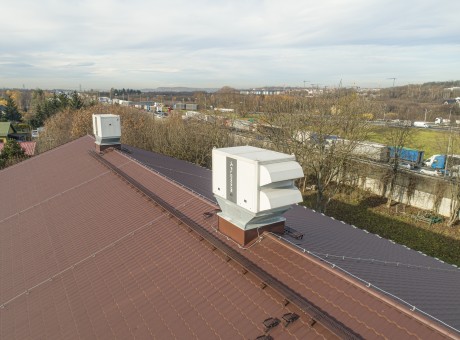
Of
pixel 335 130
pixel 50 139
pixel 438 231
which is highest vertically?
pixel 335 130

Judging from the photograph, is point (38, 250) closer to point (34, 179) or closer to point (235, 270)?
point (235, 270)

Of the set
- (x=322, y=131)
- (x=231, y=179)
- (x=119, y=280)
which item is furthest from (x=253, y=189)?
(x=322, y=131)

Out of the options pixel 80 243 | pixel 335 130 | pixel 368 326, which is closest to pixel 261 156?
pixel 368 326

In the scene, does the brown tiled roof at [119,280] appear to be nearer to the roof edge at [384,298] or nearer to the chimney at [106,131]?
the roof edge at [384,298]

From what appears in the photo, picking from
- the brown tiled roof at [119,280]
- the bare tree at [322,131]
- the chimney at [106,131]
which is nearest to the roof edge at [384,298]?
the brown tiled roof at [119,280]

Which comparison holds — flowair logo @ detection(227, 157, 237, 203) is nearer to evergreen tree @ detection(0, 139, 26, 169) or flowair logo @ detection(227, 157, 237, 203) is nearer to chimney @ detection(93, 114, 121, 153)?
chimney @ detection(93, 114, 121, 153)

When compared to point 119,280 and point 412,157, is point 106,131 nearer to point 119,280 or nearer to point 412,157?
point 119,280

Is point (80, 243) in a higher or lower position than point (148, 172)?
lower
